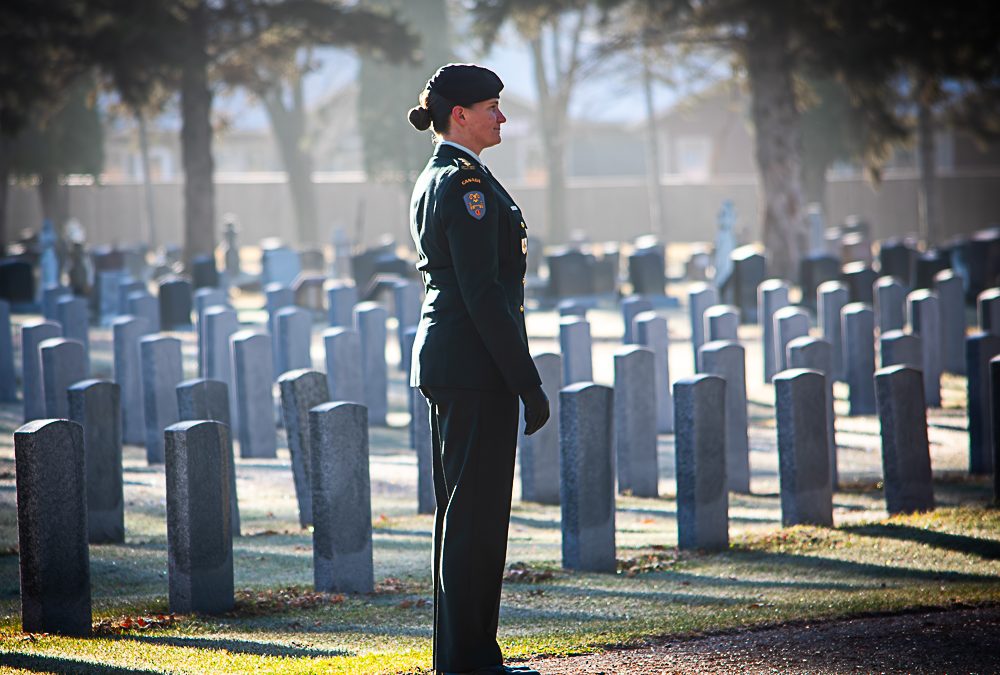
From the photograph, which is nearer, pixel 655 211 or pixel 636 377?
pixel 636 377

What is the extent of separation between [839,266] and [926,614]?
54.6 ft

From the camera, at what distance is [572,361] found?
11.9 m

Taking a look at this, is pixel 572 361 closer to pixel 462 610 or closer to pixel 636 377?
pixel 636 377

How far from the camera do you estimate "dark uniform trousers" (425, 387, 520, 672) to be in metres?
4.54

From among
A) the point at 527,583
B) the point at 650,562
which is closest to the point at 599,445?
the point at 650,562

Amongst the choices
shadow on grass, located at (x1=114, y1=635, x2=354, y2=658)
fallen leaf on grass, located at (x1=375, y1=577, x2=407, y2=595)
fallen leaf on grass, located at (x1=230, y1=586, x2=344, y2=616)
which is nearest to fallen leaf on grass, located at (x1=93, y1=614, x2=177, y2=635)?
shadow on grass, located at (x1=114, y1=635, x2=354, y2=658)

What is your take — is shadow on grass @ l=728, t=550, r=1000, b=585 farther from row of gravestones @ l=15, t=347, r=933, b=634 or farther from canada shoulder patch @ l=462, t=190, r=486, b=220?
canada shoulder patch @ l=462, t=190, r=486, b=220

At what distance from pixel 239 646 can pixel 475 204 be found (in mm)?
2135

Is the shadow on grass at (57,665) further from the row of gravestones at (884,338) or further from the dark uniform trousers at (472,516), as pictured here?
the row of gravestones at (884,338)

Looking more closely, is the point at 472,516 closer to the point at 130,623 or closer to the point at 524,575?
the point at 130,623

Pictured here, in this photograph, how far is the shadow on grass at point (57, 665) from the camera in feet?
16.0

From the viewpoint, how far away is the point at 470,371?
4488 mm

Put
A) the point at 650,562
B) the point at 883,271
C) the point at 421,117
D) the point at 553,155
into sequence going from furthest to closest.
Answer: the point at 553,155, the point at 883,271, the point at 650,562, the point at 421,117

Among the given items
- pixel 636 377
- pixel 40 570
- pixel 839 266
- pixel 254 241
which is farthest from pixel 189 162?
pixel 254 241
